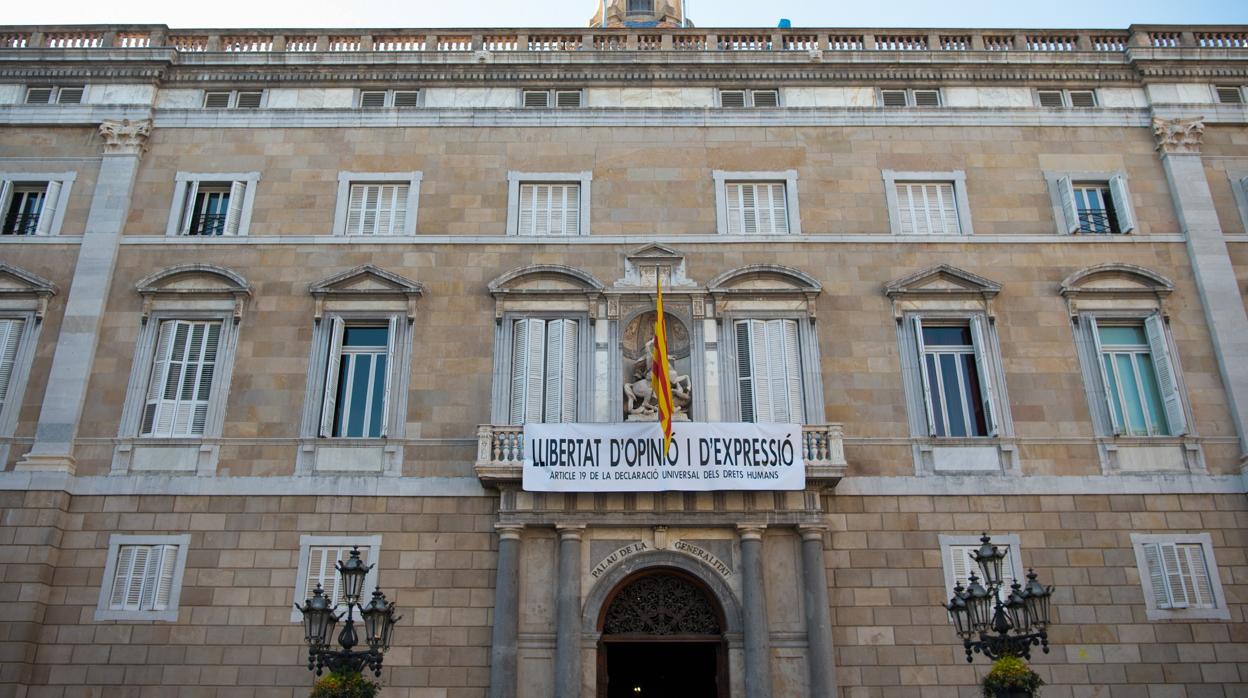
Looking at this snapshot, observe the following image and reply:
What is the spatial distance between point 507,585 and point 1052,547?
32.3 feet

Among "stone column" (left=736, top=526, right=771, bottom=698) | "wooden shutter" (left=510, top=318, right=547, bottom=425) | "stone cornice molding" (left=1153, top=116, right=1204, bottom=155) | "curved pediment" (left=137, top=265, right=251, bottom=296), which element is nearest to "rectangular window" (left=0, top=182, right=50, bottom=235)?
"curved pediment" (left=137, top=265, right=251, bottom=296)

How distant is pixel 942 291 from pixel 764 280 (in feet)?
11.7

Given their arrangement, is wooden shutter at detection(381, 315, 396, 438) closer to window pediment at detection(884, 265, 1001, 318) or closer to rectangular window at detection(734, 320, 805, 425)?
rectangular window at detection(734, 320, 805, 425)

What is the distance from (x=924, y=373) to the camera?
18.6 meters

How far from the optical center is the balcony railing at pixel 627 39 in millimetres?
21719

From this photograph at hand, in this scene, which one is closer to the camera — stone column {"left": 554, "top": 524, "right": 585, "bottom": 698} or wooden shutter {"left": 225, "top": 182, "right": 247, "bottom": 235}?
stone column {"left": 554, "top": 524, "right": 585, "bottom": 698}

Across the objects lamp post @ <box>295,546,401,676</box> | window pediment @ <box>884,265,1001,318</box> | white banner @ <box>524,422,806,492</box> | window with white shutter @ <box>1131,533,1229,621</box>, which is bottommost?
lamp post @ <box>295,546,401,676</box>

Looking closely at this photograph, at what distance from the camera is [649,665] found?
21516 millimetres

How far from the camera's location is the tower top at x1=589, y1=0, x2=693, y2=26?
109 ft

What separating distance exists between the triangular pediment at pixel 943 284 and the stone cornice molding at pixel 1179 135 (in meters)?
5.40

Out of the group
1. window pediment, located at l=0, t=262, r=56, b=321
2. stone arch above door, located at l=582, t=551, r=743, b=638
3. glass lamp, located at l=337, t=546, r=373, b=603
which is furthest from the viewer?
window pediment, located at l=0, t=262, r=56, b=321

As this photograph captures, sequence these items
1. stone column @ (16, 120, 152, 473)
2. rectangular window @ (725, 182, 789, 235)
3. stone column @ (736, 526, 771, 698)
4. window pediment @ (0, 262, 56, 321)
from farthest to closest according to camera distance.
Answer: rectangular window @ (725, 182, 789, 235) → window pediment @ (0, 262, 56, 321) → stone column @ (16, 120, 152, 473) → stone column @ (736, 526, 771, 698)

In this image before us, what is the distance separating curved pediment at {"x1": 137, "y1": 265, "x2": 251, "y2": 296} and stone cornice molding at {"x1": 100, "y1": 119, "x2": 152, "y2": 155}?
3.17 metres

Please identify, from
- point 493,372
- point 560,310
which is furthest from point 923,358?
point 493,372
